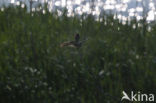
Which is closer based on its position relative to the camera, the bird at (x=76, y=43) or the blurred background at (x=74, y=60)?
the blurred background at (x=74, y=60)

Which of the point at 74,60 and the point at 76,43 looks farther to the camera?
the point at 76,43

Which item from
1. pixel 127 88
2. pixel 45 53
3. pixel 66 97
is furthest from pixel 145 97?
pixel 45 53

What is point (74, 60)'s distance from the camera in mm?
4938

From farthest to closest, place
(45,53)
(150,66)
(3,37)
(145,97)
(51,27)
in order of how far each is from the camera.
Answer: (51,27), (3,37), (45,53), (150,66), (145,97)

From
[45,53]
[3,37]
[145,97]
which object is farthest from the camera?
[3,37]

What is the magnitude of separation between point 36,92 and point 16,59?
650mm

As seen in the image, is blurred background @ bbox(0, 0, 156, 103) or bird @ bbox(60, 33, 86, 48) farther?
bird @ bbox(60, 33, 86, 48)

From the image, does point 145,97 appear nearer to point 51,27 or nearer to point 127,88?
point 127,88

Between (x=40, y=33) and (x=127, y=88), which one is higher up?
(x=40, y=33)

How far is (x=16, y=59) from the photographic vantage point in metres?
4.91

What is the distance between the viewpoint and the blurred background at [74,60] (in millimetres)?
4406

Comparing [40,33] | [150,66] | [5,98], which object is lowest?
[5,98]

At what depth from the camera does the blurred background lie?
14.5 ft

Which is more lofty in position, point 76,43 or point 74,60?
point 76,43
